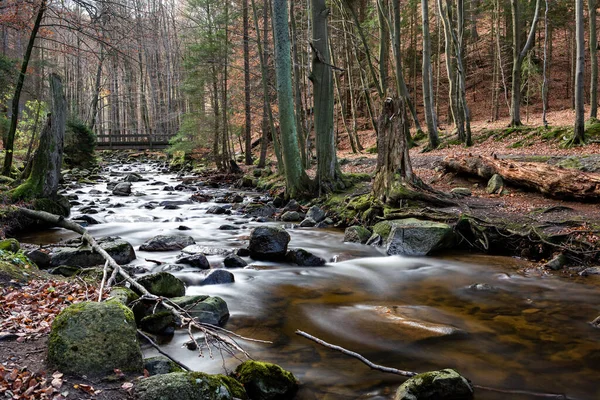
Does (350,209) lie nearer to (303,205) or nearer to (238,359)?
(303,205)

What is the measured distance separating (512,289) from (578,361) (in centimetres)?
210

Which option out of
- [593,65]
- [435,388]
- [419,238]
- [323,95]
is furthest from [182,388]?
[593,65]

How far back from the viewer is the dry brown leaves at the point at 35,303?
3.63 m

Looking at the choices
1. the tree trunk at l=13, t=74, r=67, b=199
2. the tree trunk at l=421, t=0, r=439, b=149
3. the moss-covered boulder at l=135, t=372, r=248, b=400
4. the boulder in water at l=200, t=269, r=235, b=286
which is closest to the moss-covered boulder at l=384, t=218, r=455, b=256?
the boulder in water at l=200, t=269, r=235, b=286

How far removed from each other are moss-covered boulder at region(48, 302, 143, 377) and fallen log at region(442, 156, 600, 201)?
8835mm

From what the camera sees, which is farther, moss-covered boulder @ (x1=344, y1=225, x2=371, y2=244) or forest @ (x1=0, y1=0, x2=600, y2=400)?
moss-covered boulder @ (x1=344, y1=225, x2=371, y2=244)

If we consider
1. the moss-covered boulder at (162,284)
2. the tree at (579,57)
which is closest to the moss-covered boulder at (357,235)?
the moss-covered boulder at (162,284)

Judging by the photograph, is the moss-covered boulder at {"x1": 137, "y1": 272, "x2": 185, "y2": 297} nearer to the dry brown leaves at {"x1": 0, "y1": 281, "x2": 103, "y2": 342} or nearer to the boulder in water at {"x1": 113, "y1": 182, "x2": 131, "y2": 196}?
the dry brown leaves at {"x1": 0, "y1": 281, "x2": 103, "y2": 342}

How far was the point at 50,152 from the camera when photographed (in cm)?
1107

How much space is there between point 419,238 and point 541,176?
3463 mm

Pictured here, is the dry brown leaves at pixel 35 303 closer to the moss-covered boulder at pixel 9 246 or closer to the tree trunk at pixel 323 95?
the moss-covered boulder at pixel 9 246

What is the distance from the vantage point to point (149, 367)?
3.56 metres

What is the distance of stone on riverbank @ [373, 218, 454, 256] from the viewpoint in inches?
334

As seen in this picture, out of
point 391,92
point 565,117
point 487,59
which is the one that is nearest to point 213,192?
point 391,92
